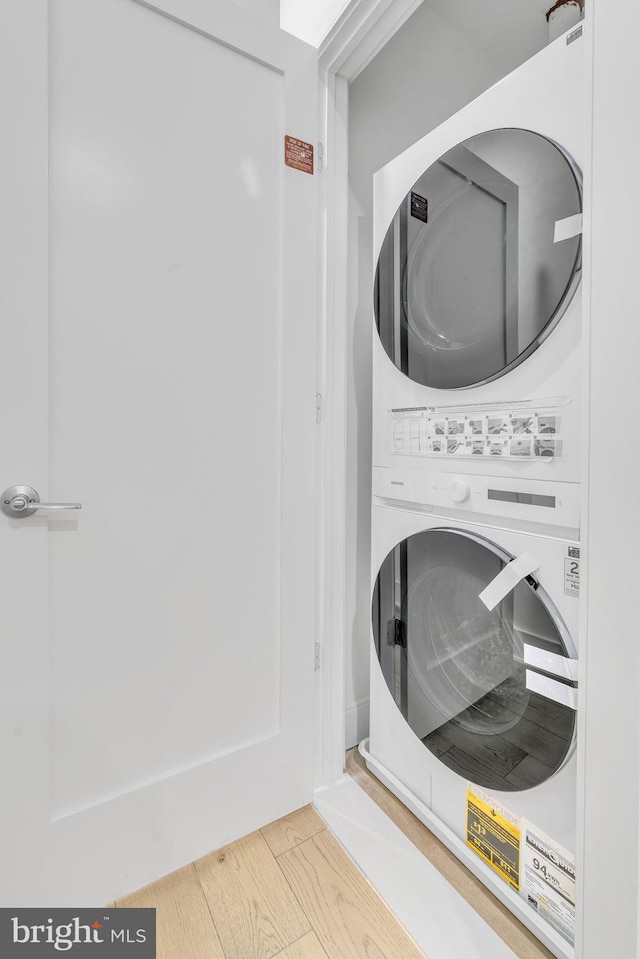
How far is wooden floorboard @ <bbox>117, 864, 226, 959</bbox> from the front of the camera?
0.98 metres

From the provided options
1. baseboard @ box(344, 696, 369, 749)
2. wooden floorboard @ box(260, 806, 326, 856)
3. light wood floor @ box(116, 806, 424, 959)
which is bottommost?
light wood floor @ box(116, 806, 424, 959)

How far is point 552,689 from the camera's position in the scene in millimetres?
923

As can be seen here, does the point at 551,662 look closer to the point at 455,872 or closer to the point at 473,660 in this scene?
the point at 473,660

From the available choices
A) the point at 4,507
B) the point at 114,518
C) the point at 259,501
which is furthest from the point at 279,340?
the point at 4,507

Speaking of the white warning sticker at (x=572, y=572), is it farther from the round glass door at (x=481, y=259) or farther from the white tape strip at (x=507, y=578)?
the round glass door at (x=481, y=259)

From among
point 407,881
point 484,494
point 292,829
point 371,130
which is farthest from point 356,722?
point 371,130

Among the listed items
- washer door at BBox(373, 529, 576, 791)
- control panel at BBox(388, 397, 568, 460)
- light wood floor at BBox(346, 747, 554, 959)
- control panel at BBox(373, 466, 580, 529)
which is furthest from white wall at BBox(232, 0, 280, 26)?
light wood floor at BBox(346, 747, 554, 959)

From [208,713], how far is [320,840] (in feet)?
1.51

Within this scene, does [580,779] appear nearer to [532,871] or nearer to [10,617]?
[532,871]

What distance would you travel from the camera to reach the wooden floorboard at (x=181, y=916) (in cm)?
98

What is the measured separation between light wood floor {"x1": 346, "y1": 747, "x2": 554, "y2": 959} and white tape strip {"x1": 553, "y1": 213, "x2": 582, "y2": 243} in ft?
4.61

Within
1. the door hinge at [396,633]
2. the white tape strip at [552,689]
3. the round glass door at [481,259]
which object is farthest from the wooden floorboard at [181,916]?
the round glass door at [481,259]

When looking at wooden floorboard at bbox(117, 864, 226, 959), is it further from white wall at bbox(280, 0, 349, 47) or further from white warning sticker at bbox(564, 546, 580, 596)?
white wall at bbox(280, 0, 349, 47)

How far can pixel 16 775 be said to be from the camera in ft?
3.17
